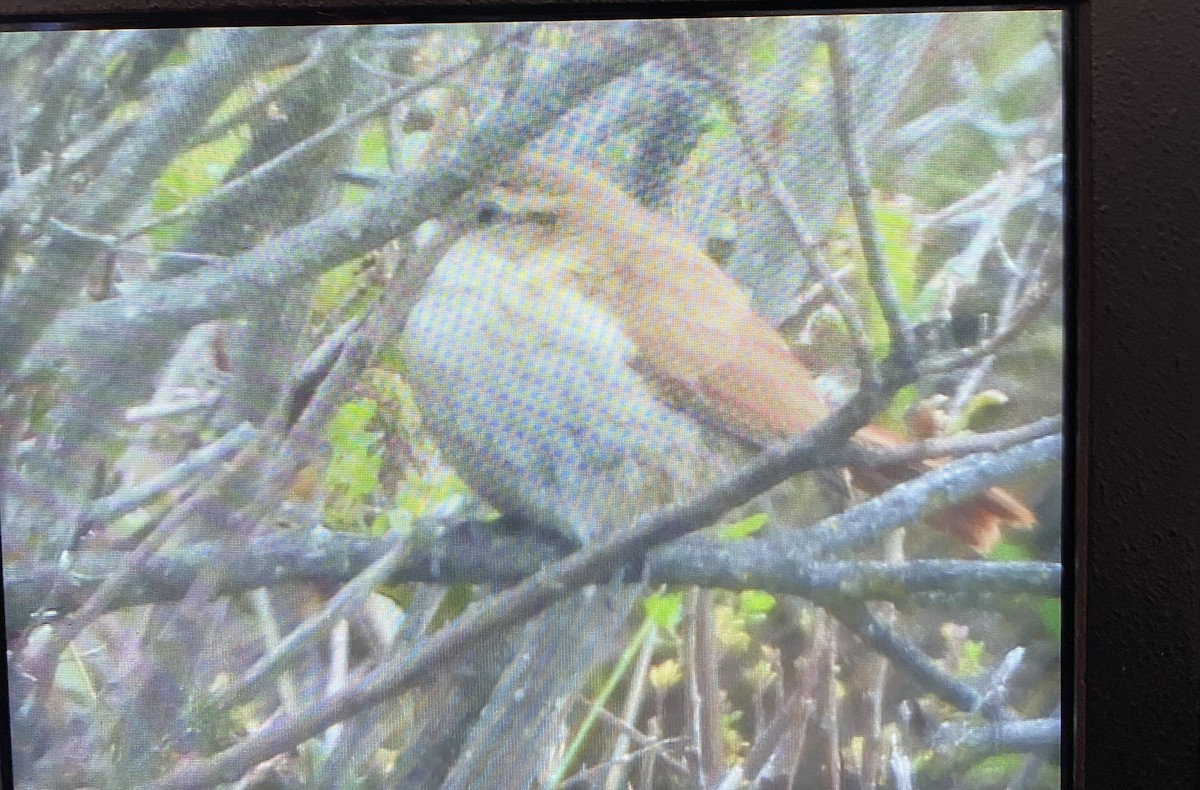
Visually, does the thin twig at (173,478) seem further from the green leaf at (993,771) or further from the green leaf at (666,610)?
the green leaf at (993,771)

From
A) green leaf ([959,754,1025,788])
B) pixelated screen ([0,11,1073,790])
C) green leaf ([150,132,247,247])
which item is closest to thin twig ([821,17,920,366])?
pixelated screen ([0,11,1073,790])

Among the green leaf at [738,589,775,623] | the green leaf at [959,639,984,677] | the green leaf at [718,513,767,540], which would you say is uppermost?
the green leaf at [718,513,767,540]

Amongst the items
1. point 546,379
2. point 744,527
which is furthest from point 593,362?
point 744,527

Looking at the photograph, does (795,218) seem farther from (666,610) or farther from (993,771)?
(993,771)

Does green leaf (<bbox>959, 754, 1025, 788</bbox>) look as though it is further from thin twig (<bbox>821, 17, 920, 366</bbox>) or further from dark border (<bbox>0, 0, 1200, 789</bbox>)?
thin twig (<bbox>821, 17, 920, 366</bbox>)

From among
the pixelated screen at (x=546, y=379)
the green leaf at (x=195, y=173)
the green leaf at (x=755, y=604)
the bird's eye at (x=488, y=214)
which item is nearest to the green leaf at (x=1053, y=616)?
the pixelated screen at (x=546, y=379)

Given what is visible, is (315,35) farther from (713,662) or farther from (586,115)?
(713,662)

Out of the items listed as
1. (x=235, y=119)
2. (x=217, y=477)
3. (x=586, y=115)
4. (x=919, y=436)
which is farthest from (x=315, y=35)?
(x=919, y=436)

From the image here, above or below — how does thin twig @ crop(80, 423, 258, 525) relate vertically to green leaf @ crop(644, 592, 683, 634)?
above
